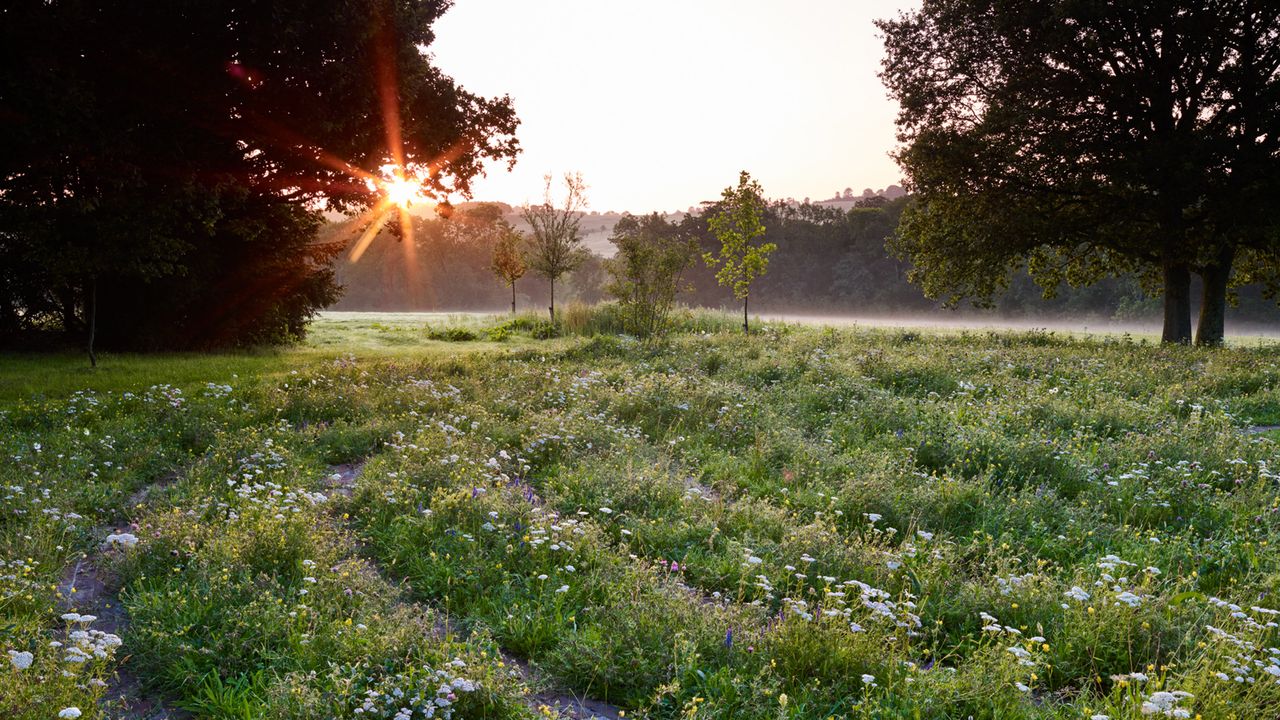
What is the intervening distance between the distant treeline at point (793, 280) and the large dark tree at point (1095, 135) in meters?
15.0

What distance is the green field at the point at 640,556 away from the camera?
359 centimetres

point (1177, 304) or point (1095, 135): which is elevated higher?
point (1095, 135)

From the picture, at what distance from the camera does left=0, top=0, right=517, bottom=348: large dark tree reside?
12.2 meters

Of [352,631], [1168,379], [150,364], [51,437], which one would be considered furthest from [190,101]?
[1168,379]

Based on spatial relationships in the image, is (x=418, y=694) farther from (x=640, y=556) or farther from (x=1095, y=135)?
(x=1095, y=135)

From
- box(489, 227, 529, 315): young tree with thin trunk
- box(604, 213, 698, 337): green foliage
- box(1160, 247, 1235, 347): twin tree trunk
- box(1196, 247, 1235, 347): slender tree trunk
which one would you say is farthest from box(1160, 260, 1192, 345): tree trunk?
box(489, 227, 529, 315): young tree with thin trunk

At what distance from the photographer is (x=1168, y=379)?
12.5 m

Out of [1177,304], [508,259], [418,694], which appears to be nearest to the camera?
[418,694]

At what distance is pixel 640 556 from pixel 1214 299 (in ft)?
79.8

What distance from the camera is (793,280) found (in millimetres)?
73125

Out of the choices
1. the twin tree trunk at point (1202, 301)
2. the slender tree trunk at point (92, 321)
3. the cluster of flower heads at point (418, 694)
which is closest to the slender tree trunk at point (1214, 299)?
the twin tree trunk at point (1202, 301)

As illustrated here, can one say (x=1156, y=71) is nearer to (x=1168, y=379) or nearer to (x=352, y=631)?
(x=1168, y=379)

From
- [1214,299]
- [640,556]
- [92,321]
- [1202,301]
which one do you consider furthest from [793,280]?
[640,556]

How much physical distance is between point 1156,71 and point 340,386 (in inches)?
942
